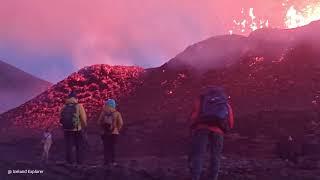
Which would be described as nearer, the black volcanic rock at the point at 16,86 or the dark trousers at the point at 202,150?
the dark trousers at the point at 202,150

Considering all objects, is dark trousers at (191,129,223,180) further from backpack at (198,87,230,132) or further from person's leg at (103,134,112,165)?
person's leg at (103,134,112,165)

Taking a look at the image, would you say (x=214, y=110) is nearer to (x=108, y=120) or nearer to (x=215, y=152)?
(x=215, y=152)

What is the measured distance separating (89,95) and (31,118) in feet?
12.3

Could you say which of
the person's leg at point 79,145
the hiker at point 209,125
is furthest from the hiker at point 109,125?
the hiker at point 209,125

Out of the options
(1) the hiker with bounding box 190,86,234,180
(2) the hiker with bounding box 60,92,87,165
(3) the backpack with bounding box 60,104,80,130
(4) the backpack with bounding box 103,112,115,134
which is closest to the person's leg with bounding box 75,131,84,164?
(2) the hiker with bounding box 60,92,87,165

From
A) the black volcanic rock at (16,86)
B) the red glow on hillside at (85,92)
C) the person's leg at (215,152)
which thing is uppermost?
the black volcanic rock at (16,86)

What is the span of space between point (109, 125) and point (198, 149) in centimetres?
425

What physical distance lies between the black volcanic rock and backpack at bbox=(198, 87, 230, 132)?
58176mm

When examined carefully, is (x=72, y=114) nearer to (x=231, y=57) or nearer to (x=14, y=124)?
(x=14, y=124)

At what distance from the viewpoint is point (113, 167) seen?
1535cm

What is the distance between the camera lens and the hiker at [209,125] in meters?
12.6

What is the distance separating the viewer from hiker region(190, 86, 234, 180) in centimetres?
1259

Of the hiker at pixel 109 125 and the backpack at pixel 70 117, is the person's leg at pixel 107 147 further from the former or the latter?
the backpack at pixel 70 117

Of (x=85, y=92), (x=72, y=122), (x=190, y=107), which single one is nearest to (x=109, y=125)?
(x=72, y=122)
